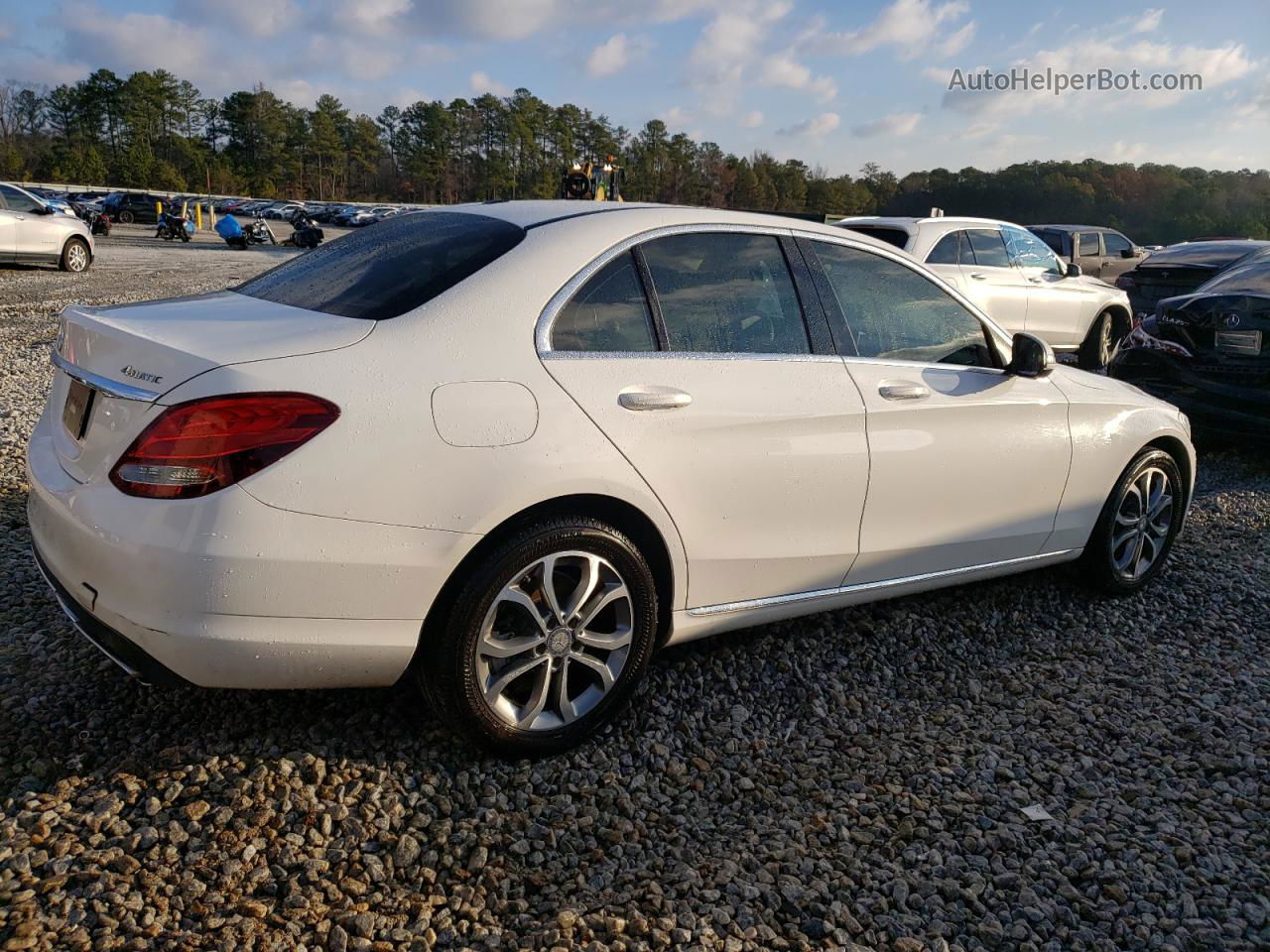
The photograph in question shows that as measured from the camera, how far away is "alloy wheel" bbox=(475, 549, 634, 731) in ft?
9.18

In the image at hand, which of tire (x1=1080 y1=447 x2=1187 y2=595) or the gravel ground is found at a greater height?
tire (x1=1080 y1=447 x2=1187 y2=595)

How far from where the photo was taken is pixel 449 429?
2580 mm

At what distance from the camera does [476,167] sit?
140 meters

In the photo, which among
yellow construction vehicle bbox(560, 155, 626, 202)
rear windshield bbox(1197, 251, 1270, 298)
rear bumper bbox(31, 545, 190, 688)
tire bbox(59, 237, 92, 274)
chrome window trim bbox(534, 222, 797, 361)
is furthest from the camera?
yellow construction vehicle bbox(560, 155, 626, 202)

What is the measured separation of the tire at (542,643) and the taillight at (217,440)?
604mm

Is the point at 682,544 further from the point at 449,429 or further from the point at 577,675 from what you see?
the point at 449,429

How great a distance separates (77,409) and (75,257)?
1868 centimetres

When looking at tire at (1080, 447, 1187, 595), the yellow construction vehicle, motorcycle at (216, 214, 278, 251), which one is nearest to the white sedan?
tire at (1080, 447, 1187, 595)

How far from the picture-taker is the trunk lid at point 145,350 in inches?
98.5

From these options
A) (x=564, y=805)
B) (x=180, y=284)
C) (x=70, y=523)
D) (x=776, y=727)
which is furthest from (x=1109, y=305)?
(x=180, y=284)

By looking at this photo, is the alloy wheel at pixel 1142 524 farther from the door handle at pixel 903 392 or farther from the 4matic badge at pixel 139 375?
the 4matic badge at pixel 139 375

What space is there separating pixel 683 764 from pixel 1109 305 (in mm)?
10404

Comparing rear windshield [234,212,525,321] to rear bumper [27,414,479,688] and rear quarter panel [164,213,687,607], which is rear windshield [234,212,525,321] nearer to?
rear quarter panel [164,213,687,607]

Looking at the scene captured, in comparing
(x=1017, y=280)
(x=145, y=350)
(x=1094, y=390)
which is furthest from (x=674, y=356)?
(x=1017, y=280)
